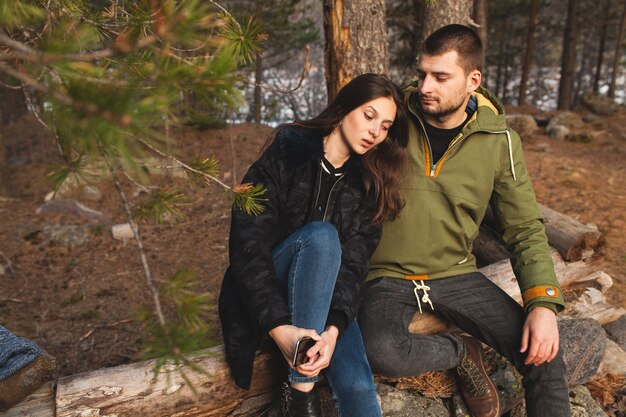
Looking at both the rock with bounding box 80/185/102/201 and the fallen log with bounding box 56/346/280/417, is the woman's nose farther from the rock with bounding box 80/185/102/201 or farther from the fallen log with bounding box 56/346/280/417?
the rock with bounding box 80/185/102/201

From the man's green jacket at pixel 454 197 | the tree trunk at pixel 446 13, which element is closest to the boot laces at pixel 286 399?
the man's green jacket at pixel 454 197

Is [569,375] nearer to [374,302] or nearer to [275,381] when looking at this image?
[374,302]

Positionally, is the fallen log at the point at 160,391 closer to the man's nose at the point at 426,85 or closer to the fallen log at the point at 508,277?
the fallen log at the point at 508,277

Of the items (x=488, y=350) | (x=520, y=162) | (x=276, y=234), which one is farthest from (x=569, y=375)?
(x=276, y=234)

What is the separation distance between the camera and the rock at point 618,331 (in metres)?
3.70

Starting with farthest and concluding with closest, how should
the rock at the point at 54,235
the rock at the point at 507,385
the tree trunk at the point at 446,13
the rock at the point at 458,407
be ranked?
the rock at the point at 54,235, the tree trunk at the point at 446,13, the rock at the point at 507,385, the rock at the point at 458,407

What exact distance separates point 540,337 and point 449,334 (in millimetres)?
510

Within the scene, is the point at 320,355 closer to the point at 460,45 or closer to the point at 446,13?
the point at 460,45

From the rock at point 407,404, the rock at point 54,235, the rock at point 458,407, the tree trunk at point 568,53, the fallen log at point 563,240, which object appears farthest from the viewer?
the tree trunk at point 568,53

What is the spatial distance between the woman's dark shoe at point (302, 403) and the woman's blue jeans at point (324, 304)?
0.07m

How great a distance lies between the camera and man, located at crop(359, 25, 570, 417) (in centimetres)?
262

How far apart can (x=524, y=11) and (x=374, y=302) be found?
14376mm

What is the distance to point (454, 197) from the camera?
9.16 feet

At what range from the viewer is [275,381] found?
2.58 metres
